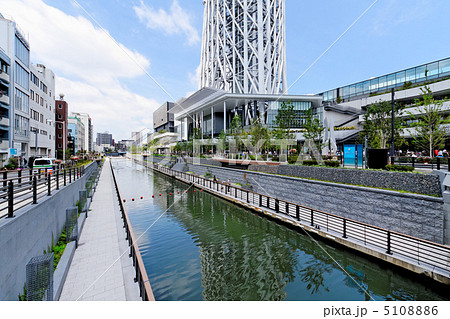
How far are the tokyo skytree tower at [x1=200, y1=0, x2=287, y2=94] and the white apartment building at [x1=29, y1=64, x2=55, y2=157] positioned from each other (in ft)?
160

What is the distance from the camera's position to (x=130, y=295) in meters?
6.20

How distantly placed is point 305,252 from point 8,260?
1131 cm

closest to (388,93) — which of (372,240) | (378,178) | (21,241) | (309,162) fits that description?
(309,162)

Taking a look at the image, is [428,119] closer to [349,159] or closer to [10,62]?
[349,159]

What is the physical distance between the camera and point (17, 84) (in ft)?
109

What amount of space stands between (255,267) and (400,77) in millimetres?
63541

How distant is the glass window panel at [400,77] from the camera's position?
51.2 metres

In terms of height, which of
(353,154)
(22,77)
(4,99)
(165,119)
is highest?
(165,119)

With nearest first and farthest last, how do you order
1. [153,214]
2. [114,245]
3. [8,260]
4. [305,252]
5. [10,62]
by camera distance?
[8,260]
[114,245]
[305,252]
[153,214]
[10,62]

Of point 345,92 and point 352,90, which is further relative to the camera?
point 345,92

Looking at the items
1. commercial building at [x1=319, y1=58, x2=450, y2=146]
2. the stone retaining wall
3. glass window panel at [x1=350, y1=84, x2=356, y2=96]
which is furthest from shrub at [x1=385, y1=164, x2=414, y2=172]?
glass window panel at [x1=350, y1=84, x2=356, y2=96]

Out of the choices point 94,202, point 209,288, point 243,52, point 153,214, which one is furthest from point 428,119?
point 243,52

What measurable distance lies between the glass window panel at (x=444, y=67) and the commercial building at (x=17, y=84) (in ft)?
249

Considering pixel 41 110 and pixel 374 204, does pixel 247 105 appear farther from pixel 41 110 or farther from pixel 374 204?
pixel 374 204
